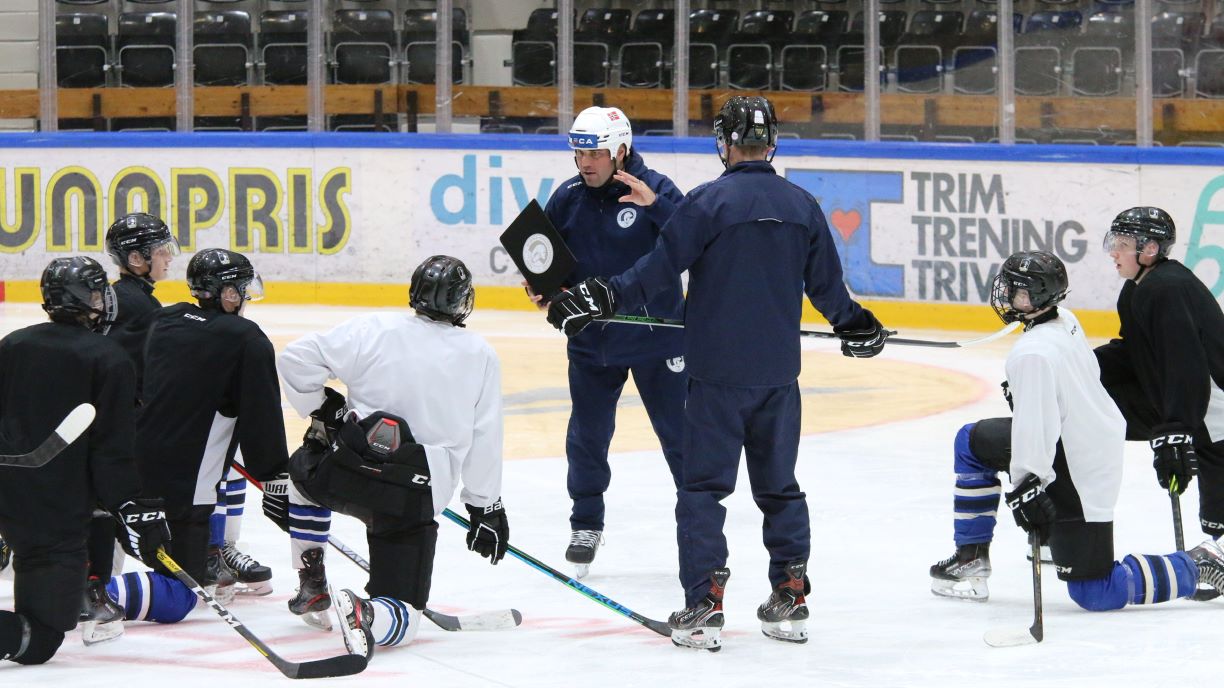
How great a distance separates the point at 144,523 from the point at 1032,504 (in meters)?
2.13

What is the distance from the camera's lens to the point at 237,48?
40.7 feet

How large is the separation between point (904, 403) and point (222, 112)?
20.6 feet

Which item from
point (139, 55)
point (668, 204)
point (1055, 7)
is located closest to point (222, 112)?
point (139, 55)

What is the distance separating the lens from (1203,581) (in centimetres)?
450

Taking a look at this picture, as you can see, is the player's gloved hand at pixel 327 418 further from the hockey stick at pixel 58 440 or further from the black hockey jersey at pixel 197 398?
the hockey stick at pixel 58 440

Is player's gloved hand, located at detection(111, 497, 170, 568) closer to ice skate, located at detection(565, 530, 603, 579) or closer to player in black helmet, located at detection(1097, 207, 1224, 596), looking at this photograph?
ice skate, located at detection(565, 530, 603, 579)

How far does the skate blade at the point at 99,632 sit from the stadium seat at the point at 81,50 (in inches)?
361

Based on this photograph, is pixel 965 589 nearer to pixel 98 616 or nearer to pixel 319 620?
pixel 319 620

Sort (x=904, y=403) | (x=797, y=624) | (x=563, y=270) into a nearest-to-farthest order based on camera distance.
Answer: (x=797, y=624)
(x=563, y=270)
(x=904, y=403)

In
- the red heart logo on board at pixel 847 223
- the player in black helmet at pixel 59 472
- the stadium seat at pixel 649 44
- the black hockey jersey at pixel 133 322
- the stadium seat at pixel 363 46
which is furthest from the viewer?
the stadium seat at pixel 363 46

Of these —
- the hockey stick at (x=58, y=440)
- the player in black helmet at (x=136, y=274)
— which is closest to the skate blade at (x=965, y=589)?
the player in black helmet at (x=136, y=274)

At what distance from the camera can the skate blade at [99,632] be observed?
4.04m

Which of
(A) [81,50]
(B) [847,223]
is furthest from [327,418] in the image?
(A) [81,50]

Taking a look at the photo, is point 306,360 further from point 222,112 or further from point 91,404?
point 222,112
